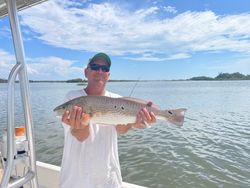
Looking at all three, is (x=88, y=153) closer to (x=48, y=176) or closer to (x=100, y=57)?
(x=100, y=57)

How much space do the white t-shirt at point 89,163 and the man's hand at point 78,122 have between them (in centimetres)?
8

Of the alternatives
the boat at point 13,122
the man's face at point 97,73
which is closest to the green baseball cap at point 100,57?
the man's face at point 97,73

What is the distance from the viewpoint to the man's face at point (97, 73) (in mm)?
2287

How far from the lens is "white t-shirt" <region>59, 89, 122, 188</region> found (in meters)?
2.08

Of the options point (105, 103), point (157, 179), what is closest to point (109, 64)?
point (105, 103)

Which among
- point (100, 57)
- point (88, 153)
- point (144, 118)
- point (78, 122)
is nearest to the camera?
point (78, 122)

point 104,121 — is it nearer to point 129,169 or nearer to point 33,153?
point 33,153

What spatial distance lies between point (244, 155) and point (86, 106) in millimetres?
8832

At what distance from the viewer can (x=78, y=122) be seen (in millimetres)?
1997

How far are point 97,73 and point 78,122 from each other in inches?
19.4

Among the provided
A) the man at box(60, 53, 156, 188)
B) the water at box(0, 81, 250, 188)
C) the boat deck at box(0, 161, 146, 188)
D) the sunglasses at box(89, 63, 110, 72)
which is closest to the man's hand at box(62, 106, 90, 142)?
the man at box(60, 53, 156, 188)

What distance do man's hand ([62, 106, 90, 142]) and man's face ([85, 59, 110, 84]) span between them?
13.9 inches

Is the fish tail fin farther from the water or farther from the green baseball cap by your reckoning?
the water

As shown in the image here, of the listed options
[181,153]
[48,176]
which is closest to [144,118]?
[48,176]
